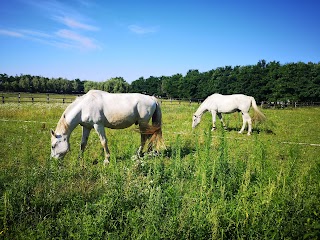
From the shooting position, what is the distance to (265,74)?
184ft

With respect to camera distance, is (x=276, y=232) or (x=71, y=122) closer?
(x=276, y=232)

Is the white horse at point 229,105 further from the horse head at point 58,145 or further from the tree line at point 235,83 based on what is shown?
the tree line at point 235,83

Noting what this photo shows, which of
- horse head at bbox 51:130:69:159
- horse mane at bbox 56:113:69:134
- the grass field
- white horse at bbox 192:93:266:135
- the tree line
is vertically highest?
the tree line

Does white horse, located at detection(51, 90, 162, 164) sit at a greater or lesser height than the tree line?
lesser

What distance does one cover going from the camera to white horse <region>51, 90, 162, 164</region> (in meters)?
6.76

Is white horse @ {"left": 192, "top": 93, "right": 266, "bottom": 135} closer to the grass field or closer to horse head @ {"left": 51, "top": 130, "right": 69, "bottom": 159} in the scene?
the grass field

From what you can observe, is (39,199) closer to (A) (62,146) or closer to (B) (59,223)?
(B) (59,223)

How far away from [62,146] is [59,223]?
3461mm

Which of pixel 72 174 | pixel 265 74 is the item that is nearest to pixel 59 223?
pixel 72 174

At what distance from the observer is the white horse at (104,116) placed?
676cm

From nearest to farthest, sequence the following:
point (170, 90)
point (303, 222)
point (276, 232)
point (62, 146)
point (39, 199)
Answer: point (276, 232) < point (303, 222) < point (39, 199) < point (62, 146) < point (170, 90)

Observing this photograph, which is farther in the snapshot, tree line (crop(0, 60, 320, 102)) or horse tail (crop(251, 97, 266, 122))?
tree line (crop(0, 60, 320, 102))

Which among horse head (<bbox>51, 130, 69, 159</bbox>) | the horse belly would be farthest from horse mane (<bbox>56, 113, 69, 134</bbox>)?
the horse belly

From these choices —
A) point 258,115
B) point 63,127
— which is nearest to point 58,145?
point 63,127
